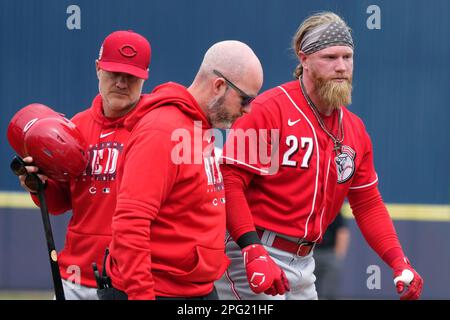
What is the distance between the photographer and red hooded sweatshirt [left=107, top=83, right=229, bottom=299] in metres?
3.09

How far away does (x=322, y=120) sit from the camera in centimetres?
411

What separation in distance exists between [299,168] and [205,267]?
0.86m

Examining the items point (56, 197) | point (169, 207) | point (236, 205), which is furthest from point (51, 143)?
point (236, 205)

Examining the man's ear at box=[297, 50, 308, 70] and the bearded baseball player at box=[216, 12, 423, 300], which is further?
the man's ear at box=[297, 50, 308, 70]

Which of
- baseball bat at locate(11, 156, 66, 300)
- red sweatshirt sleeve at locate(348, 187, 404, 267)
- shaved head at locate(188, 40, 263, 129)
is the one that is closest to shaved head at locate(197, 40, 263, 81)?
shaved head at locate(188, 40, 263, 129)

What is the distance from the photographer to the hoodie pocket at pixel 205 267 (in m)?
3.31

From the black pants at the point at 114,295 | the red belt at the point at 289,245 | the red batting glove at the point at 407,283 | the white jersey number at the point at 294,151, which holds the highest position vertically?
the white jersey number at the point at 294,151

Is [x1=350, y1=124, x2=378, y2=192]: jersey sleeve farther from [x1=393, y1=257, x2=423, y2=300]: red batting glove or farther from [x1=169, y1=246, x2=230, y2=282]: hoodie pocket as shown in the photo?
[x1=169, y1=246, x2=230, y2=282]: hoodie pocket

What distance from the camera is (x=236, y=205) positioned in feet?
12.7

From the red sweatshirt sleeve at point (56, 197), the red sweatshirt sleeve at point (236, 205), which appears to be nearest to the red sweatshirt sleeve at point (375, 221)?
the red sweatshirt sleeve at point (236, 205)

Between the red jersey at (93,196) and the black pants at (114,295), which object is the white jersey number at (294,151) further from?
the black pants at (114,295)

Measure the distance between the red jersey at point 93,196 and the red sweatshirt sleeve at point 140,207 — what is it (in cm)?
58

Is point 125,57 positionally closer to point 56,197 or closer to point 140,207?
point 56,197

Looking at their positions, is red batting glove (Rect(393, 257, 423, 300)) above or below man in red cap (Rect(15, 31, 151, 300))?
below
